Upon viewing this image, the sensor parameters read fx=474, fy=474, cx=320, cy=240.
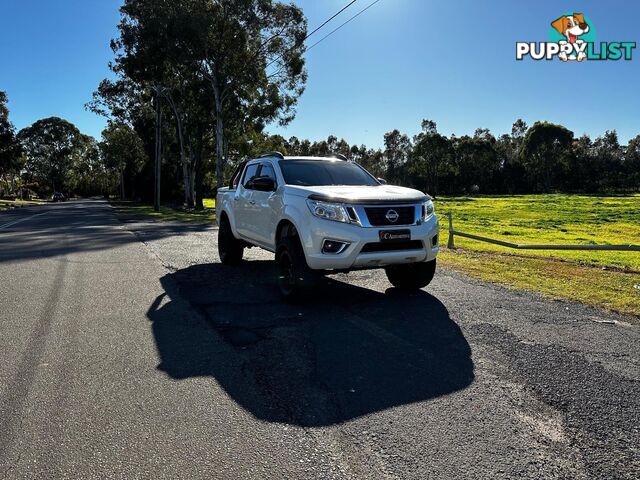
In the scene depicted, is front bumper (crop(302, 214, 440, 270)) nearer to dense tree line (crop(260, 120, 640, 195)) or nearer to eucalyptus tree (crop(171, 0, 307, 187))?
eucalyptus tree (crop(171, 0, 307, 187))

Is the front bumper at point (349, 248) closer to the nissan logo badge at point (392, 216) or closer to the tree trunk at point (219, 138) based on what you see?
the nissan logo badge at point (392, 216)

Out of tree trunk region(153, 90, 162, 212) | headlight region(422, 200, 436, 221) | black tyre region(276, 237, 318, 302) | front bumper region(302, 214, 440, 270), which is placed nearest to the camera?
front bumper region(302, 214, 440, 270)

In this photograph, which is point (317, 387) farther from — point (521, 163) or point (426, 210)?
point (521, 163)

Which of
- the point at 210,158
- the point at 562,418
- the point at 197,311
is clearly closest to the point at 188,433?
the point at 562,418

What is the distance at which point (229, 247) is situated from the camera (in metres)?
9.36

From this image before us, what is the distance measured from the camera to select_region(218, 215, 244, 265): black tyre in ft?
30.6

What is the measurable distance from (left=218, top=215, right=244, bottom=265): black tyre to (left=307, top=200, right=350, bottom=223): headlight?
3.64 metres

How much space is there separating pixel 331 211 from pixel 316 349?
1959mm

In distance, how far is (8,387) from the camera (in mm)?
3613

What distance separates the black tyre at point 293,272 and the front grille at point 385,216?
1.00m

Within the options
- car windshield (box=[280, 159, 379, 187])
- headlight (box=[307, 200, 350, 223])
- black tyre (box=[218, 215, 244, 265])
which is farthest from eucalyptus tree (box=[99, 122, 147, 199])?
headlight (box=[307, 200, 350, 223])

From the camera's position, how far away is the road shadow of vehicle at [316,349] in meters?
3.41

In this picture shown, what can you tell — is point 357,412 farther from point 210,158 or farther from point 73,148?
point 73,148

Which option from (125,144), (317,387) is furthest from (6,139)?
(317,387)
